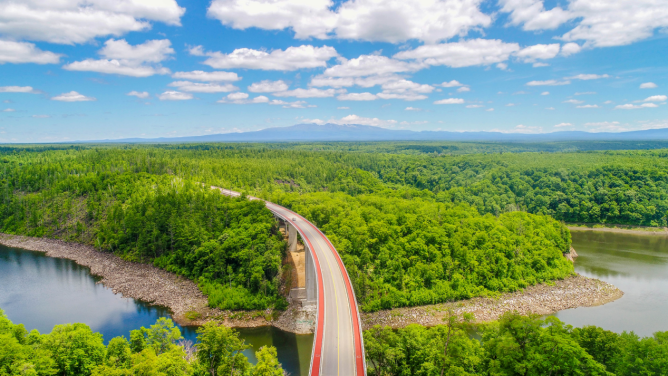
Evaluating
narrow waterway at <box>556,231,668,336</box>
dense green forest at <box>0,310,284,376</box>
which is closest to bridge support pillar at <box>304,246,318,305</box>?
dense green forest at <box>0,310,284,376</box>

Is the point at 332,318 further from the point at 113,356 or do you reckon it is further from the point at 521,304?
the point at 521,304

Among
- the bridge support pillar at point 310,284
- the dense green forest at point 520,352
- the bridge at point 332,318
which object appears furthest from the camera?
the bridge support pillar at point 310,284

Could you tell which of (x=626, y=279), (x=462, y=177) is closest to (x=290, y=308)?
(x=626, y=279)

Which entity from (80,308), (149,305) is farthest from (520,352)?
(80,308)

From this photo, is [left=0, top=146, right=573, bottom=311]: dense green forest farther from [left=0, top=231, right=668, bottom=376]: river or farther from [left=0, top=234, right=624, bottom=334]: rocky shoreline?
[left=0, top=231, right=668, bottom=376]: river

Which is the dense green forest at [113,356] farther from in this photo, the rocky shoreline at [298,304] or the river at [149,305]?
the rocky shoreline at [298,304]

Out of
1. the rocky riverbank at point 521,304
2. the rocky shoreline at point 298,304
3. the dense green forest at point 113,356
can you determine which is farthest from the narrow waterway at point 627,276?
the dense green forest at point 113,356
